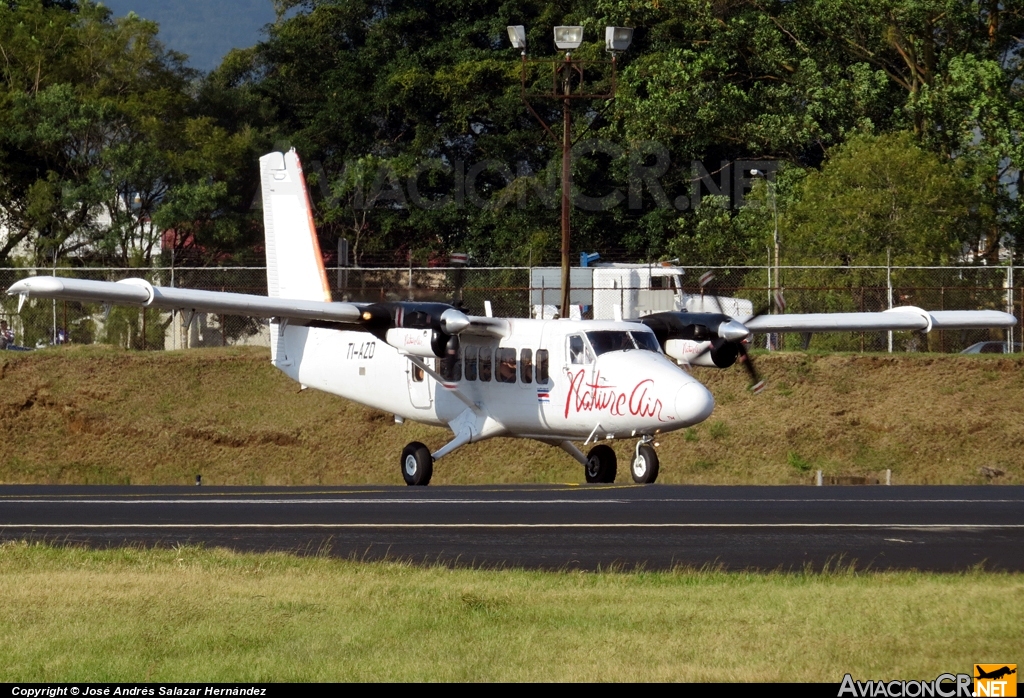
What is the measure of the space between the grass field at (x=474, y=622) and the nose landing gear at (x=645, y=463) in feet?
35.5

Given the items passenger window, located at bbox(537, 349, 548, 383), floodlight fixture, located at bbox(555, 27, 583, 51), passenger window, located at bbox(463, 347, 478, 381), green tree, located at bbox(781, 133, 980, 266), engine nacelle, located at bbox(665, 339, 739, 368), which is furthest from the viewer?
green tree, located at bbox(781, 133, 980, 266)

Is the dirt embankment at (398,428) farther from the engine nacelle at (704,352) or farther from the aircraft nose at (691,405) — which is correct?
the aircraft nose at (691,405)

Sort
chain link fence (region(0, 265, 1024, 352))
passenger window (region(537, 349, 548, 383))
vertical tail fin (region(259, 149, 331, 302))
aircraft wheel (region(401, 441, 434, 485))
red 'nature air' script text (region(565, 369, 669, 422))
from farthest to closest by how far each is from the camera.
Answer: chain link fence (region(0, 265, 1024, 352))
vertical tail fin (region(259, 149, 331, 302))
aircraft wheel (region(401, 441, 434, 485))
passenger window (region(537, 349, 548, 383))
red 'nature air' script text (region(565, 369, 669, 422))

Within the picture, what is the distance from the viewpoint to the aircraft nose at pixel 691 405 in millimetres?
21281

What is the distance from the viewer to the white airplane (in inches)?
879

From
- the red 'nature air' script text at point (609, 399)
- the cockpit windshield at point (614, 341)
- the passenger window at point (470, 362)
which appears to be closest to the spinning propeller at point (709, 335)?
the cockpit windshield at point (614, 341)

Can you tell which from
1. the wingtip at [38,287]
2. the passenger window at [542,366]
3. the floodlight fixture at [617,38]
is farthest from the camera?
the floodlight fixture at [617,38]

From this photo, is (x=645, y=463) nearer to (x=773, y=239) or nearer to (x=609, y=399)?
(x=609, y=399)

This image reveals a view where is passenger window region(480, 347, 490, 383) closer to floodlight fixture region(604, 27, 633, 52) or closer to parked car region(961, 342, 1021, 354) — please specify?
floodlight fixture region(604, 27, 633, 52)

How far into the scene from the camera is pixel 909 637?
30.8 feet

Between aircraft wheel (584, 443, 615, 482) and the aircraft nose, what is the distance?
3.56 meters

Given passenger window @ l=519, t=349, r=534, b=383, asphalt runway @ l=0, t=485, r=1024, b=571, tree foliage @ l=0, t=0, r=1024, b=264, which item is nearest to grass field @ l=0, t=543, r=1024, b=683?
asphalt runway @ l=0, t=485, r=1024, b=571

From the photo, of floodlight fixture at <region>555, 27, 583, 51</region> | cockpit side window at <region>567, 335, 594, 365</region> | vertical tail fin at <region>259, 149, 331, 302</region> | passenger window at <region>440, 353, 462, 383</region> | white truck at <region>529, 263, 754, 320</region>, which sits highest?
floodlight fixture at <region>555, 27, 583, 51</region>

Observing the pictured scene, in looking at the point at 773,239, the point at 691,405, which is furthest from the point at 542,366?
the point at 773,239
